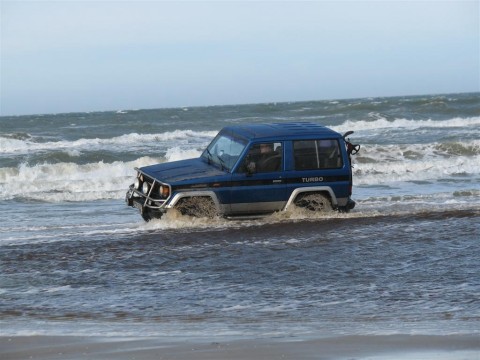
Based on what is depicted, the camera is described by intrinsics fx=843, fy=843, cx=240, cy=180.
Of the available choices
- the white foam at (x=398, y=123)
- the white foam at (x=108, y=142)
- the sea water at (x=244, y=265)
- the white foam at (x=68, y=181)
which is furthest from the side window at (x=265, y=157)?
the white foam at (x=398, y=123)

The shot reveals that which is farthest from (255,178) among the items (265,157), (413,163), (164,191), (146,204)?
(413,163)

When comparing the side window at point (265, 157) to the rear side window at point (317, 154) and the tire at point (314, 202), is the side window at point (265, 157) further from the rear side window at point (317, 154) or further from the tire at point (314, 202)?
the tire at point (314, 202)

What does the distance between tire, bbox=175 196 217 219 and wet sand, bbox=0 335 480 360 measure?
5869mm

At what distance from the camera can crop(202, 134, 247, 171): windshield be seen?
44.0 feet

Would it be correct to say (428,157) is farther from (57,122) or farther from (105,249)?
(57,122)

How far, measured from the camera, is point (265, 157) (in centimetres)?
1338

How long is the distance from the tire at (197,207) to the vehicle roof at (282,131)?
126cm

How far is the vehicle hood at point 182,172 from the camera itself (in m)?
12.9

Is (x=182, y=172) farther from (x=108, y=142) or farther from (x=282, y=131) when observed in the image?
(x=108, y=142)

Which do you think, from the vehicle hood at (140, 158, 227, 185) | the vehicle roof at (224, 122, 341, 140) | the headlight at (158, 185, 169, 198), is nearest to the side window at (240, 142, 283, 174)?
the vehicle roof at (224, 122, 341, 140)

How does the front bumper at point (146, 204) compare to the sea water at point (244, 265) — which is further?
the front bumper at point (146, 204)

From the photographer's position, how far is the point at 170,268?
10.4m

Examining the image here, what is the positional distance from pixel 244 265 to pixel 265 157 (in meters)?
3.23

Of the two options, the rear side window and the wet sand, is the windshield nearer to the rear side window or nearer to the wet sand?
the rear side window
